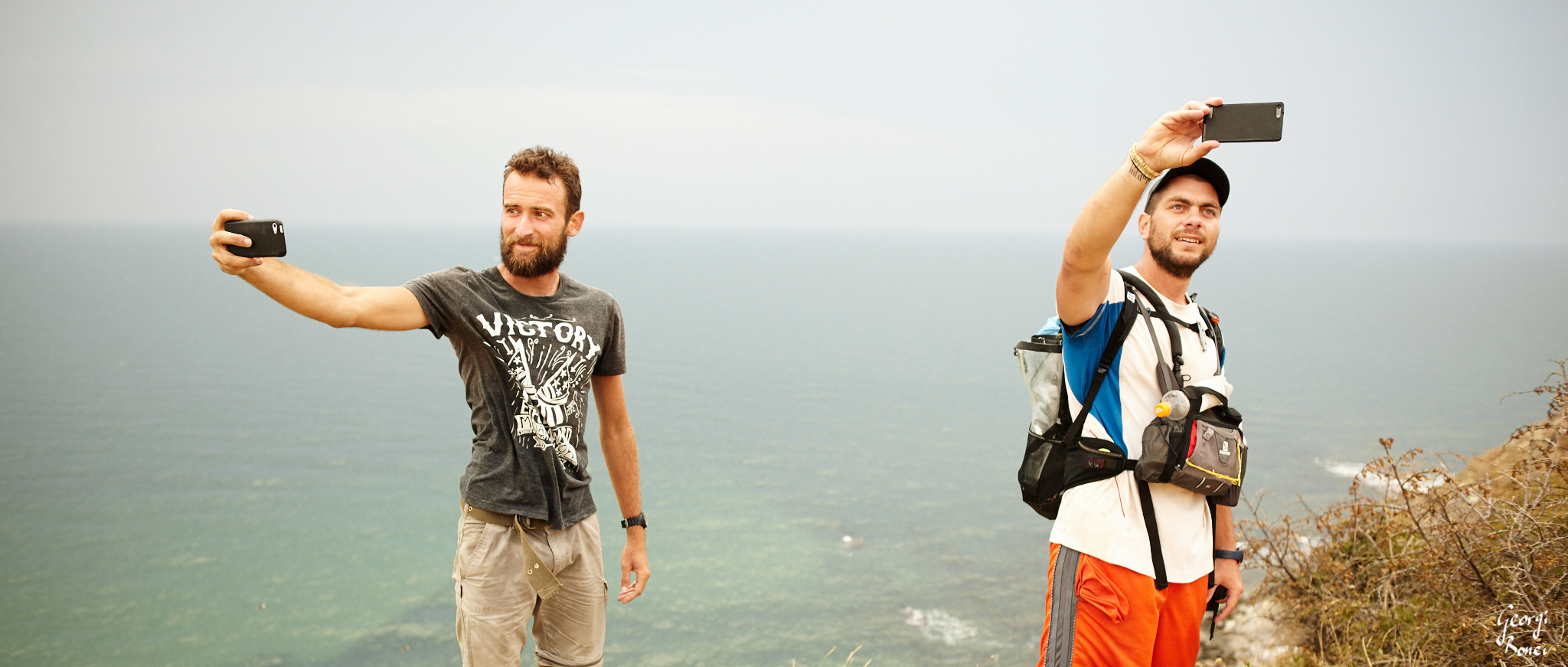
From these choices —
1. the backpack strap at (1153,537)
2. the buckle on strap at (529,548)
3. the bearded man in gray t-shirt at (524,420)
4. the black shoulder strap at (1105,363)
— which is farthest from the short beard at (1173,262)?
the buckle on strap at (529,548)

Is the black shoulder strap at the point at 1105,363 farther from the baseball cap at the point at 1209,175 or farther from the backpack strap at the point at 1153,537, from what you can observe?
the baseball cap at the point at 1209,175

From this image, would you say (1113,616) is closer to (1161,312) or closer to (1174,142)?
(1161,312)

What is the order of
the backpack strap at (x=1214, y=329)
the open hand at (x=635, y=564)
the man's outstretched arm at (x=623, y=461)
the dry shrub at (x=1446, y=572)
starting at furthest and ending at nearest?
the dry shrub at (x=1446, y=572) → the open hand at (x=635, y=564) → the man's outstretched arm at (x=623, y=461) → the backpack strap at (x=1214, y=329)

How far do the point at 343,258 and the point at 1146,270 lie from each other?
434 feet

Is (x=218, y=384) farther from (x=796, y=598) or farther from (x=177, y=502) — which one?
(x=796, y=598)

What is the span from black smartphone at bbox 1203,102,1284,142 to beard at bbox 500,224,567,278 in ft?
7.23

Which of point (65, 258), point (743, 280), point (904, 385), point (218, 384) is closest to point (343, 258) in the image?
point (65, 258)

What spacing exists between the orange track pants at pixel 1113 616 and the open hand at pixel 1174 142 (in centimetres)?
137

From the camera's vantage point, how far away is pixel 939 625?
50.3 ft

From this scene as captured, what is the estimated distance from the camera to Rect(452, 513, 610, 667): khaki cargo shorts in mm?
3002

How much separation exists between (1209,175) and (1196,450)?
1.01 m

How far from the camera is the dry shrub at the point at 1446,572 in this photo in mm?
4129

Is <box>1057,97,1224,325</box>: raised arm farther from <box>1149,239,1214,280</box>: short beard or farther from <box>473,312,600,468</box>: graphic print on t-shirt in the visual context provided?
<box>473,312,600,468</box>: graphic print on t-shirt

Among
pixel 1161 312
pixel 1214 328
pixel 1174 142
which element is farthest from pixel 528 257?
pixel 1214 328
